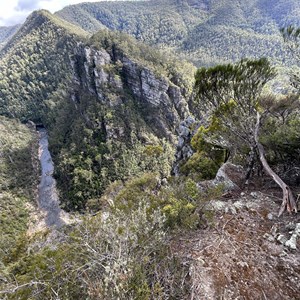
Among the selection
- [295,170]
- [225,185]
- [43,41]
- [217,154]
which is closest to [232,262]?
[225,185]

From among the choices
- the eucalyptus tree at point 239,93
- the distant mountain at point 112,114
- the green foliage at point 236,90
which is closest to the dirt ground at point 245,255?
the eucalyptus tree at point 239,93

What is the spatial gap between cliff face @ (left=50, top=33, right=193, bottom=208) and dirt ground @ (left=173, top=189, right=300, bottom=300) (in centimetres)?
4424

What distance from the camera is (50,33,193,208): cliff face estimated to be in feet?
180

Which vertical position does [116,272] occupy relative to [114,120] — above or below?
above

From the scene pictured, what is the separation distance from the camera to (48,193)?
191 feet

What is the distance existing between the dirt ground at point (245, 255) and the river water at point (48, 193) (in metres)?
45.1

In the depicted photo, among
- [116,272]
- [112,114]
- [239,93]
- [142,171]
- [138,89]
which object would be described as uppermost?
[239,93]

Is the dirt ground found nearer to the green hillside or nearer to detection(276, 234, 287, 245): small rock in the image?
detection(276, 234, 287, 245): small rock

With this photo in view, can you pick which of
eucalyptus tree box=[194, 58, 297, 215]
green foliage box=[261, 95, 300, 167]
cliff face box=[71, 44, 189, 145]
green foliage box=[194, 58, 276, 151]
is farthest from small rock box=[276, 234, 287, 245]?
cliff face box=[71, 44, 189, 145]

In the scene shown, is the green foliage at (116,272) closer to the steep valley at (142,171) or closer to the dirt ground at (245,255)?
the steep valley at (142,171)

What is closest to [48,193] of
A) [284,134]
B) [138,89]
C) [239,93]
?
[138,89]

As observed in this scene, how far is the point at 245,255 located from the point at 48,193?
199ft

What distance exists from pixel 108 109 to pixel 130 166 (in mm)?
18575

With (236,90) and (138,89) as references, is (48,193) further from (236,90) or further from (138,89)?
(236,90)
